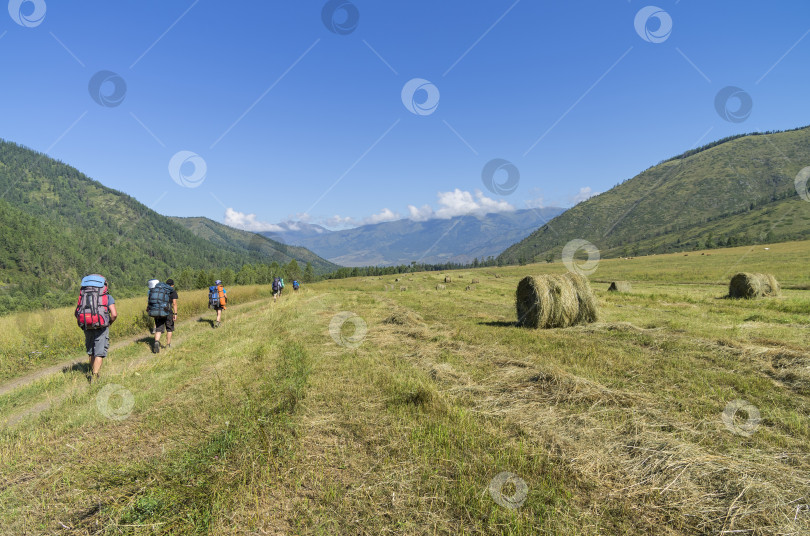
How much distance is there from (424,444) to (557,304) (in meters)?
11.8

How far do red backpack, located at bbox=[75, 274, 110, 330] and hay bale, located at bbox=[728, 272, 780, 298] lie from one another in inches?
1257

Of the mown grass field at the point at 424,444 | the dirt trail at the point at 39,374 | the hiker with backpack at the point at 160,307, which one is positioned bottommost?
the dirt trail at the point at 39,374

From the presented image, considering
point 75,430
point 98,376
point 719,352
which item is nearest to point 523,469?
point 75,430

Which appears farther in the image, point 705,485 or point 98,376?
point 98,376

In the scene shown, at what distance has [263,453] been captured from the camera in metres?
4.64

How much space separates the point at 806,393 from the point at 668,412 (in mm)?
3309

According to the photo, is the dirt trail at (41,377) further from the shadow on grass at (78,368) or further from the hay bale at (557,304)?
the hay bale at (557,304)

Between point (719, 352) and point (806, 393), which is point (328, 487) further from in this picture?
point (719, 352)

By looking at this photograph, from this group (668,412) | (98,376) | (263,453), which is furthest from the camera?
(98,376)

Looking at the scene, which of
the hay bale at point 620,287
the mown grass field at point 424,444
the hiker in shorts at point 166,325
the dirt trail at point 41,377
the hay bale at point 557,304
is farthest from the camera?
the hay bale at point 620,287

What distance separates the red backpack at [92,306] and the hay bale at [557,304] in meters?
14.9

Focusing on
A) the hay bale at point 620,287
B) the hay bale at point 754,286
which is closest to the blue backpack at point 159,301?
the hay bale at point 754,286

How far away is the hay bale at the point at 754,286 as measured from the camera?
68.7ft

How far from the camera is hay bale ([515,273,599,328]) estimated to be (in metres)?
14.6
